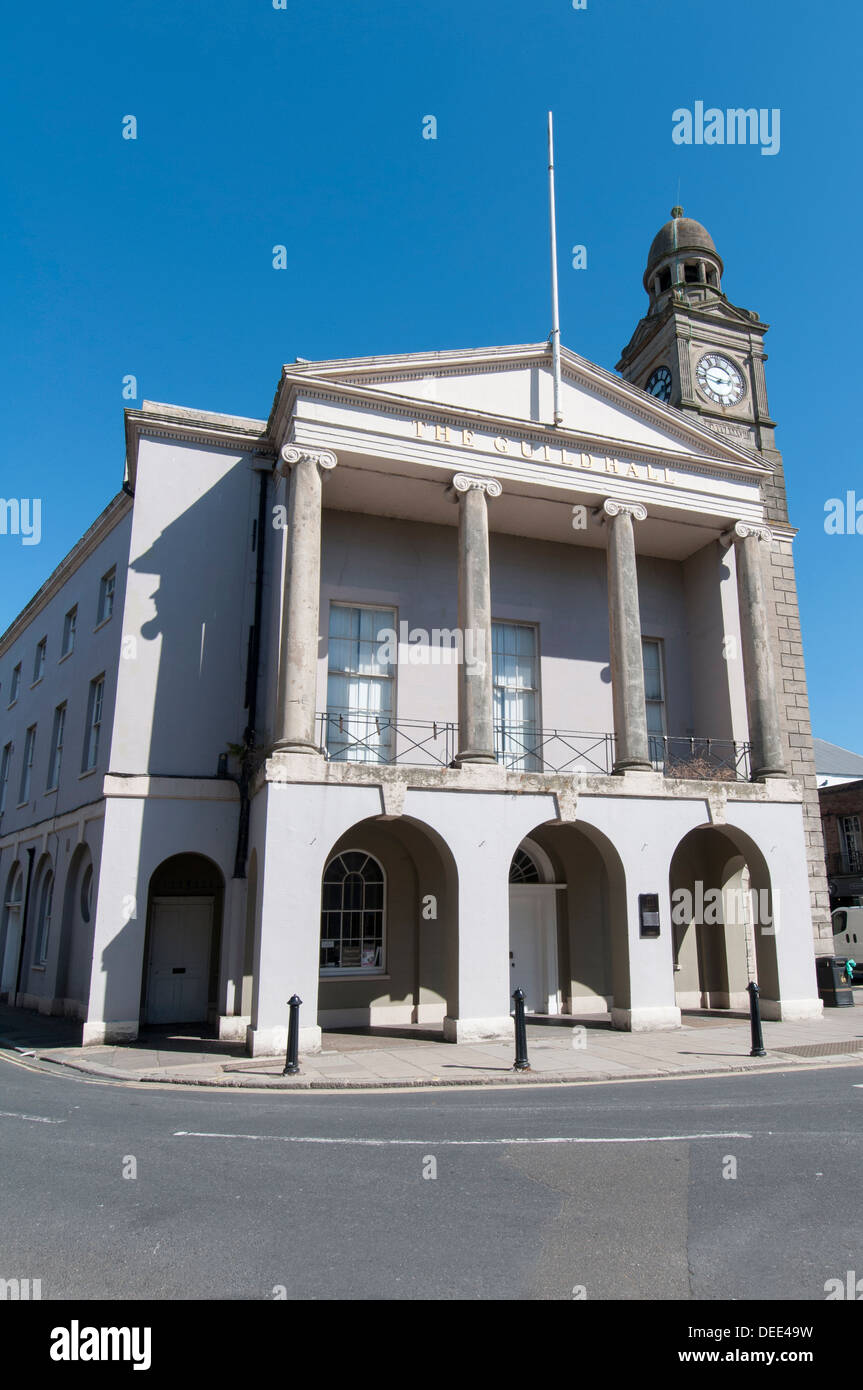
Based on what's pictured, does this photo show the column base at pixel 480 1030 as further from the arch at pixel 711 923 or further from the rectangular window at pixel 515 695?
the arch at pixel 711 923

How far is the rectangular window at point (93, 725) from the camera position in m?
20.5

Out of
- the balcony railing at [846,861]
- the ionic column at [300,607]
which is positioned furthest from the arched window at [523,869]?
the balcony railing at [846,861]

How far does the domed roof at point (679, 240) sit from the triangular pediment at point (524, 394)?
11.9 meters

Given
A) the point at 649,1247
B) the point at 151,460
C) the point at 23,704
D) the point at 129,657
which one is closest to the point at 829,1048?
the point at 649,1247

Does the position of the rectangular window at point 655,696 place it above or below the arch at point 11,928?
above

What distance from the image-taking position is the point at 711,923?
19734 millimetres

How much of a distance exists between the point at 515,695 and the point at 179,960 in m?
8.84

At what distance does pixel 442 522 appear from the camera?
19797mm

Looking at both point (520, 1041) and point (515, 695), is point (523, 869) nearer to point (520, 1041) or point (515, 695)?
point (515, 695)

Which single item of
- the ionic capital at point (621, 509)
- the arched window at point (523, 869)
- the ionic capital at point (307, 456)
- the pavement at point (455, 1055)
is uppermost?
the ionic capital at point (621, 509)

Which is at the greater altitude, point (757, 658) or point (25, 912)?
point (757, 658)

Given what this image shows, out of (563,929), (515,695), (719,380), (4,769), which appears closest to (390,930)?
(563,929)

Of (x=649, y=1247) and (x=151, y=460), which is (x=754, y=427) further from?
(x=649, y=1247)
